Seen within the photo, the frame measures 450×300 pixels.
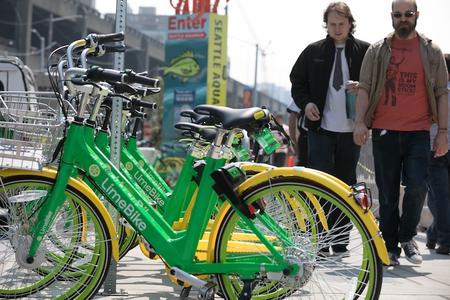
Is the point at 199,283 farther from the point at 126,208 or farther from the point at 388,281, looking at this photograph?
the point at 388,281

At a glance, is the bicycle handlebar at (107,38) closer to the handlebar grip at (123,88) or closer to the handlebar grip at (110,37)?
the handlebar grip at (110,37)

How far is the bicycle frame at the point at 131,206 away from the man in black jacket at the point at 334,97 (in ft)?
8.96

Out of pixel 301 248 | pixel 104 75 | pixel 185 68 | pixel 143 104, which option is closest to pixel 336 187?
pixel 301 248

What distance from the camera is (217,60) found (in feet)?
110

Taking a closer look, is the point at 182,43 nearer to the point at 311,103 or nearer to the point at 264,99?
the point at 311,103

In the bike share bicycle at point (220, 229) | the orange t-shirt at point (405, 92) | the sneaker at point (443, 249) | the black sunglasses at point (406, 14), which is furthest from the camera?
the sneaker at point (443, 249)

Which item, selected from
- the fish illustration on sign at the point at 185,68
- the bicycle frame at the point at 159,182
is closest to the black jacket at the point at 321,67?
the bicycle frame at the point at 159,182

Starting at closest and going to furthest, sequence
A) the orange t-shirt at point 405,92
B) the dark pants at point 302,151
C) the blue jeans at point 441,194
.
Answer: the orange t-shirt at point 405,92 < the blue jeans at point 441,194 < the dark pants at point 302,151

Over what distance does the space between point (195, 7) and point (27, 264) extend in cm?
3167

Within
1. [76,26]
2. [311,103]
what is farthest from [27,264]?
[76,26]

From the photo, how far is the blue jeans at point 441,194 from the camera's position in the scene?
737 cm

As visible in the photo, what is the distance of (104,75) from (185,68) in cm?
2955

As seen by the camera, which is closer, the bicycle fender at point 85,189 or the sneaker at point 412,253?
the bicycle fender at point 85,189

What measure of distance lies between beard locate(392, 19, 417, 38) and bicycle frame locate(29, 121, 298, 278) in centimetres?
266
